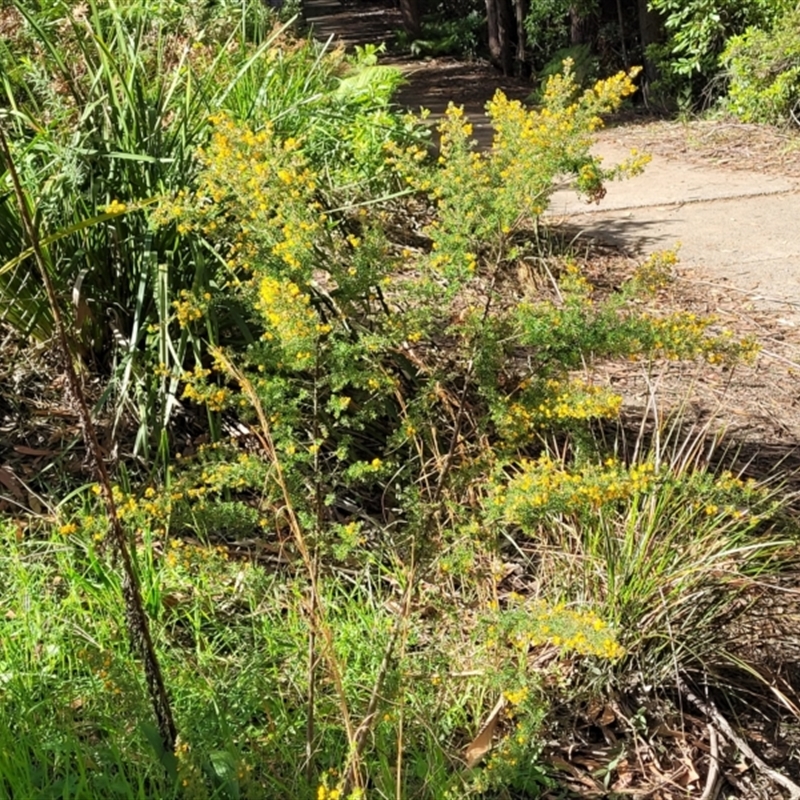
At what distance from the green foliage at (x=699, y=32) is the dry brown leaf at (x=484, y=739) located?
997 centimetres

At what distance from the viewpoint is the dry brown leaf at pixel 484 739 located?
2.42 meters

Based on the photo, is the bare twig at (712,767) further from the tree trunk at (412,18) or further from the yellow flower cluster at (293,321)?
the tree trunk at (412,18)

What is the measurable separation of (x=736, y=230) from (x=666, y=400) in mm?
3092

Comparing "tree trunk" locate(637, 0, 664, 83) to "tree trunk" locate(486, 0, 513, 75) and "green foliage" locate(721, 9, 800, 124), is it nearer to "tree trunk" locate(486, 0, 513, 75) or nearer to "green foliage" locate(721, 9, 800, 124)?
"green foliage" locate(721, 9, 800, 124)

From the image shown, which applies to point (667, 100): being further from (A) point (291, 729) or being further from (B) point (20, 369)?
(A) point (291, 729)

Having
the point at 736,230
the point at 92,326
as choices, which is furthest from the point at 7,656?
the point at 736,230

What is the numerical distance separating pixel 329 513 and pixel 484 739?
3.17 feet

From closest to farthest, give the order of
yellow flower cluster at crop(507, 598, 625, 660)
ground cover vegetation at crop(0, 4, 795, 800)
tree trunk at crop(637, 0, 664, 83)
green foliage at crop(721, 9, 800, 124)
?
yellow flower cluster at crop(507, 598, 625, 660) → ground cover vegetation at crop(0, 4, 795, 800) → green foliage at crop(721, 9, 800, 124) → tree trunk at crop(637, 0, 664, 83)

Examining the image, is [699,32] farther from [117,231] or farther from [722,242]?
[117,231]

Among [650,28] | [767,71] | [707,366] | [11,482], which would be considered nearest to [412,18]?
[650,28]

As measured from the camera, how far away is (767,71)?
1023 cm

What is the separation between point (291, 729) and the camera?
8.06 feet

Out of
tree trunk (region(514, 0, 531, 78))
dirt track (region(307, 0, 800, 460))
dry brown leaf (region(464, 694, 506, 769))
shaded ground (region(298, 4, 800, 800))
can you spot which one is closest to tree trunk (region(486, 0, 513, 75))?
tree trunk (region(514, 0, 531, 78))

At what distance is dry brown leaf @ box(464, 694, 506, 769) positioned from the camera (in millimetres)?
2420
